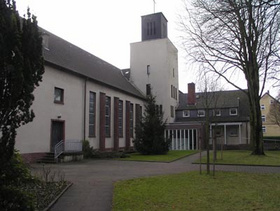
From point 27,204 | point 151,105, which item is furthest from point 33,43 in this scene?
point 151,105

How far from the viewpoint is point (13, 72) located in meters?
5.92

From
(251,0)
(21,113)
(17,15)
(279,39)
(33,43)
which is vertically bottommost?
(21,113)

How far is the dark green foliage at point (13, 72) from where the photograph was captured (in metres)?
5.92

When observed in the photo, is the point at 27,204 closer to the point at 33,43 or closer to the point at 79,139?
the point at 33,43

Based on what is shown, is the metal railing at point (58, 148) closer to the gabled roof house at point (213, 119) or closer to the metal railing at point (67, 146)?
the metal railing at point (67, 146)

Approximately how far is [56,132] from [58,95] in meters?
2.82

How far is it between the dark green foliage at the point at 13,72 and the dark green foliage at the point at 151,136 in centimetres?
2357

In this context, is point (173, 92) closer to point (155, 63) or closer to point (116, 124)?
point (155, 63)

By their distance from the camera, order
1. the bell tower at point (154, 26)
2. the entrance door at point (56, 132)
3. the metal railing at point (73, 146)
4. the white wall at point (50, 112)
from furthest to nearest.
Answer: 1. the bell tower at point (154, 26)
2. the metal railing at point (73, 146)
3. the entrance door at point (56, 132)
4. the white wall at point (50, 112)

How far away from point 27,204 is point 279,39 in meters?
19.1

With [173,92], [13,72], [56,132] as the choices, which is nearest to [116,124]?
[56,132]

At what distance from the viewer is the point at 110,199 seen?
832 centimetres

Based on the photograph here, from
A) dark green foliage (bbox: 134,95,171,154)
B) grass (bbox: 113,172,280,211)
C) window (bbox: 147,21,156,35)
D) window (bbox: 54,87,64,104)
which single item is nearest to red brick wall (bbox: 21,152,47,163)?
window (bbox: 54,87,64,104)

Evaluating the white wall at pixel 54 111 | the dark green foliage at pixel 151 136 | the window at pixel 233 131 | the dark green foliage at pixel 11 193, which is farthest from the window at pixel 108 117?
the dark green foliage at pixel 11 193
